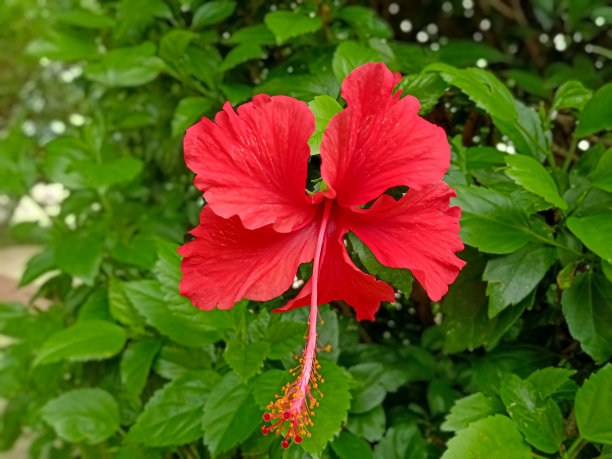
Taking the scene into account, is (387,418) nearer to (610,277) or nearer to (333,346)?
(333,346)

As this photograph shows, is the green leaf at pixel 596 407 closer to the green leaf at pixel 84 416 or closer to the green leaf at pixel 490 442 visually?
the green leaf at pixel 490 442

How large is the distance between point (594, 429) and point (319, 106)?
1.14 ft

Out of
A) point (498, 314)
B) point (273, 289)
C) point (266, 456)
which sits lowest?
point (266, 456)

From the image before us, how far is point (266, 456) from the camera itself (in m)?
0.57

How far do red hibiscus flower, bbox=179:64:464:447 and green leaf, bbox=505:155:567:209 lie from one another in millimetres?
125

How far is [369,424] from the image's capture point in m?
0.63

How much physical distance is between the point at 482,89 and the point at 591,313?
23 centimetres

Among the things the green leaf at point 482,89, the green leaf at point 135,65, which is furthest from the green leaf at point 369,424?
the green leaf at point 135,65

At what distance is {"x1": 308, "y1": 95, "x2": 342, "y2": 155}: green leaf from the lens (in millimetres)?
428

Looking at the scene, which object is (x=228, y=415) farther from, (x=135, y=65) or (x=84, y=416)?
(x=135, y=65)

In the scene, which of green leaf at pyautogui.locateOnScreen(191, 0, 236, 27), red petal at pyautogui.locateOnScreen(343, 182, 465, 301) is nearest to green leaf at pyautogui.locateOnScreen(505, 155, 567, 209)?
red petal at pyautogui.locateOnScreen(343, 182, 465, 301)

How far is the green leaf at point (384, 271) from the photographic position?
44 centimetres

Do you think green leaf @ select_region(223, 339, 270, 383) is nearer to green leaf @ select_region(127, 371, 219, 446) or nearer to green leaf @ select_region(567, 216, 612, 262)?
green leaf @ select_region(127, 371, 219, 446)

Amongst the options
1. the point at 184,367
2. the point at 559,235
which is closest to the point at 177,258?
the point at 184,367
